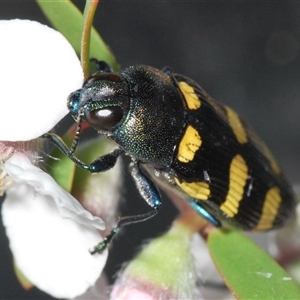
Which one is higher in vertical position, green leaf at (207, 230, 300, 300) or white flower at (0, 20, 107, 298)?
Answer: white flower at (0, 20, 107, 298)

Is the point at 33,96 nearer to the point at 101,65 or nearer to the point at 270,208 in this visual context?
the point at 101,65

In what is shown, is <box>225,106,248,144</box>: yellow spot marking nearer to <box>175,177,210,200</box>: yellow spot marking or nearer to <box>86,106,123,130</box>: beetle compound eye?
<box>175,177,210,200</box>: yellow spot marking

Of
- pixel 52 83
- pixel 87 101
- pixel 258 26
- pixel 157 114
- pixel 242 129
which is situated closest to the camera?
pixel 52 83

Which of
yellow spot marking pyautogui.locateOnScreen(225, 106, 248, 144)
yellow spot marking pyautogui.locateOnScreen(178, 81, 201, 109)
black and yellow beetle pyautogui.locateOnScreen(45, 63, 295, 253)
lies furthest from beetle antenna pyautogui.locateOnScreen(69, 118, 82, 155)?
yellow spot marking pyautogui.locateOnScreen(225, 106, 248, 144)

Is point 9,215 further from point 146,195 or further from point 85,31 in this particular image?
point 85,31

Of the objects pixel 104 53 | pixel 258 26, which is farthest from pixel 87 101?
pixel 258 26

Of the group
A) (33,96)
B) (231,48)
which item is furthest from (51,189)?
(231,48)

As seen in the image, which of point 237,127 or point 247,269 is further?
point 237,127
